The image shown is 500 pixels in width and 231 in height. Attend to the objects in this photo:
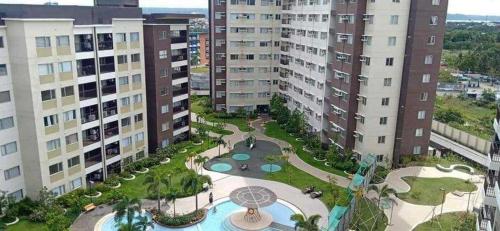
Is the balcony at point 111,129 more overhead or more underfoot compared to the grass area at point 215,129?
more overhead

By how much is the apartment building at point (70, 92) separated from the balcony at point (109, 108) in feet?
0.38

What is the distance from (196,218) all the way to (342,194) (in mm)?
15772

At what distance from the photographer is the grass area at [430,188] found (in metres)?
43.9

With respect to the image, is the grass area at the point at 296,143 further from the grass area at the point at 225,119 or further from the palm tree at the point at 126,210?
the palm tree at the point at 126,210

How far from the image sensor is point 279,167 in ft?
175

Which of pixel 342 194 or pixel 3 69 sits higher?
pixel 3 69

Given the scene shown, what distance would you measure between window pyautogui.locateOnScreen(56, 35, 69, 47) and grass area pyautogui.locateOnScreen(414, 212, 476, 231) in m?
37.8

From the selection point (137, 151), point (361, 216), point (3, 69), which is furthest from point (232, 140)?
point (3, 69)

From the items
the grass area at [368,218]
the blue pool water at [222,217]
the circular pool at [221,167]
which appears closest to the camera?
the grass area at [368,218]

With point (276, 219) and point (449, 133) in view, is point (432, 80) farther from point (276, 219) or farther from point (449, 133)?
point (276, 219)

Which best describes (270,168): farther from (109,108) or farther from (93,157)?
(93,157)

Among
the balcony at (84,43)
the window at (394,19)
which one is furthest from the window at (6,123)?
the window at (394,19)

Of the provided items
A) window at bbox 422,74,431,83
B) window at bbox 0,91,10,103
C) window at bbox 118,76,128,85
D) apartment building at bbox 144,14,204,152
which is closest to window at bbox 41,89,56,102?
window at bbox 0,91,10,103

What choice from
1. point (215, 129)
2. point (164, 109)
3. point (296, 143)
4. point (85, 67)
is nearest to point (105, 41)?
point (85, 67)
